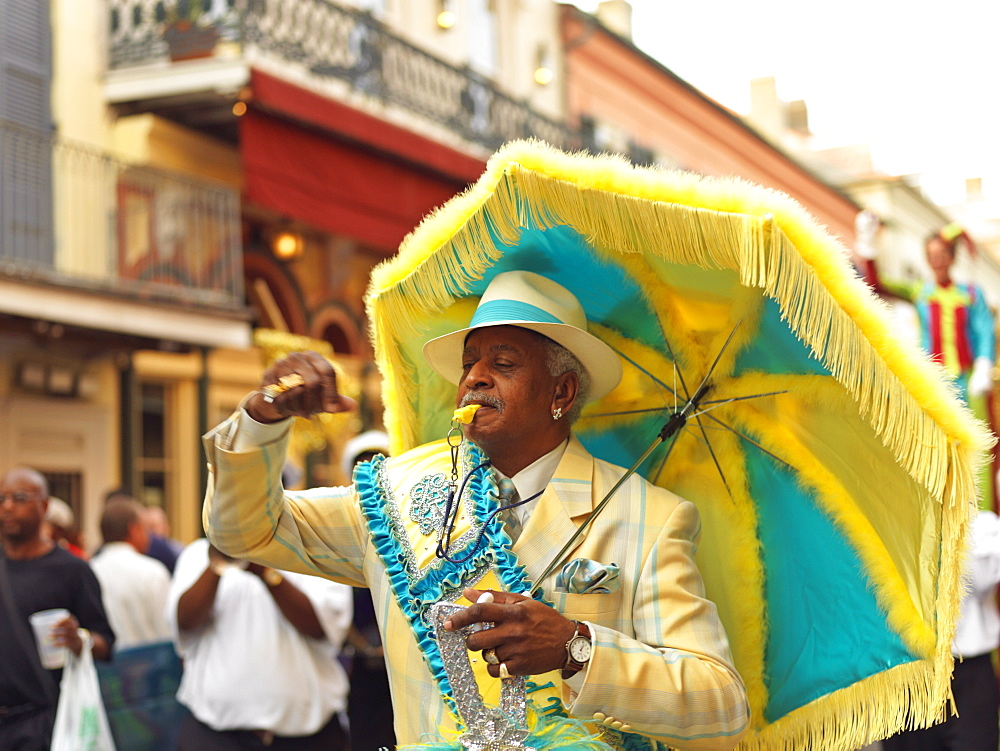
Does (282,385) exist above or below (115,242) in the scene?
below

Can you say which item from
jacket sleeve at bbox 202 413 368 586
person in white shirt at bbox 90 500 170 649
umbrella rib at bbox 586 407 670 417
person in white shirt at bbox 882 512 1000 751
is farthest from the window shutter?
jacket sleeve at bbox 202 413 368 586

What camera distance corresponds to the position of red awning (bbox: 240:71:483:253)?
1203cm

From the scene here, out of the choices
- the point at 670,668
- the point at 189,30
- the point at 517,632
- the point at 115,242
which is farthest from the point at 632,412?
the point at 189,30

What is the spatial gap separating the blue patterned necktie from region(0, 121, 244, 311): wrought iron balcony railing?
30.0ft

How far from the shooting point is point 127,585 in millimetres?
7227

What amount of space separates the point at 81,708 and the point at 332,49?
33.5 ft

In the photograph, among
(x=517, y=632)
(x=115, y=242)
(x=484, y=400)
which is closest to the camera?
(x=517, y=632)

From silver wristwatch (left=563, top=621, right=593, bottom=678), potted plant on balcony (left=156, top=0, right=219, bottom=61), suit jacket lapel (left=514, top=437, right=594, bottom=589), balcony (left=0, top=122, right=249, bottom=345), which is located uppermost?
potted plant on balcony (left=156, top=0, right=219, bottom=61)

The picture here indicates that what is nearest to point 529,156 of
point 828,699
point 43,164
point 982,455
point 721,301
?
point 721,301

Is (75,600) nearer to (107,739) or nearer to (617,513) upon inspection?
(107,739)

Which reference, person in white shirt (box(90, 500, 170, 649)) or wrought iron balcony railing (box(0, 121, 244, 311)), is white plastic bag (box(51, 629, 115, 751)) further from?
wrought iron balcony railing (box(0, 121, 244, 311))

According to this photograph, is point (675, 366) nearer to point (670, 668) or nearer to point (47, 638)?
point (670, 668)

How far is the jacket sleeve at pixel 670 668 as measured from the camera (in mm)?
2670

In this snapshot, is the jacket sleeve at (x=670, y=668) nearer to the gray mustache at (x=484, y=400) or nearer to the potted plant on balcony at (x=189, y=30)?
the gray mustache at (x=484, y=400)
